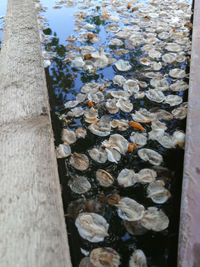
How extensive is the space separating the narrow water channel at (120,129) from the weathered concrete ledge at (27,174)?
232 millimetres

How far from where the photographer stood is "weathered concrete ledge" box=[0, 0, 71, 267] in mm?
692

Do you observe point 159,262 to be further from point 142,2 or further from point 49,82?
point 142,2

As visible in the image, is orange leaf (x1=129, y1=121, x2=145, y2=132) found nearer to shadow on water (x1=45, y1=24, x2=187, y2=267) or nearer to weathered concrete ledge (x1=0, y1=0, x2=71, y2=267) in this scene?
shadow on water (x1=45, y1=24, x2=187, y2=267)

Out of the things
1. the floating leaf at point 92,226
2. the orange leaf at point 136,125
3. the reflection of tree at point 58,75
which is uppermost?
the reflection of tree at point 58,75

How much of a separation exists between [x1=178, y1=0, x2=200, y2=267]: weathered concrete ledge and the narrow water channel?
19cm

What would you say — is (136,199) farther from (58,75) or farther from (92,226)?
(58,75)

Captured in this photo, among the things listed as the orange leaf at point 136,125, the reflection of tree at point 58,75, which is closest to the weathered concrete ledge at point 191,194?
the orange leaf at point 136,125

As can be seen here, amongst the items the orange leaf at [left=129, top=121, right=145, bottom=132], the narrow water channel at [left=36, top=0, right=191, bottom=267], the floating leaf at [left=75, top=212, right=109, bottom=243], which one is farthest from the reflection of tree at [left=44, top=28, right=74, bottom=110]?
the floating leaf at [left=75, top=212, right=109, bottom=243]

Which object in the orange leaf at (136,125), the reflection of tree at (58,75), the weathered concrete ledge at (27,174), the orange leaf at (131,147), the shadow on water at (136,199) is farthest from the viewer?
the reflection of tree at (58,75)

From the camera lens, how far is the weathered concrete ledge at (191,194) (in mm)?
714

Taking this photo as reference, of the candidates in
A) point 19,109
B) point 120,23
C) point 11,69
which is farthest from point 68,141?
point 120,23

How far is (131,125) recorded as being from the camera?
1437 millimetres

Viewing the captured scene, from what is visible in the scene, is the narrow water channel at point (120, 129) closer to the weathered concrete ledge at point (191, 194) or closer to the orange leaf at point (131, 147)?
the orange leaf at point (131, 147)

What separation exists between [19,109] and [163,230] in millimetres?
819
